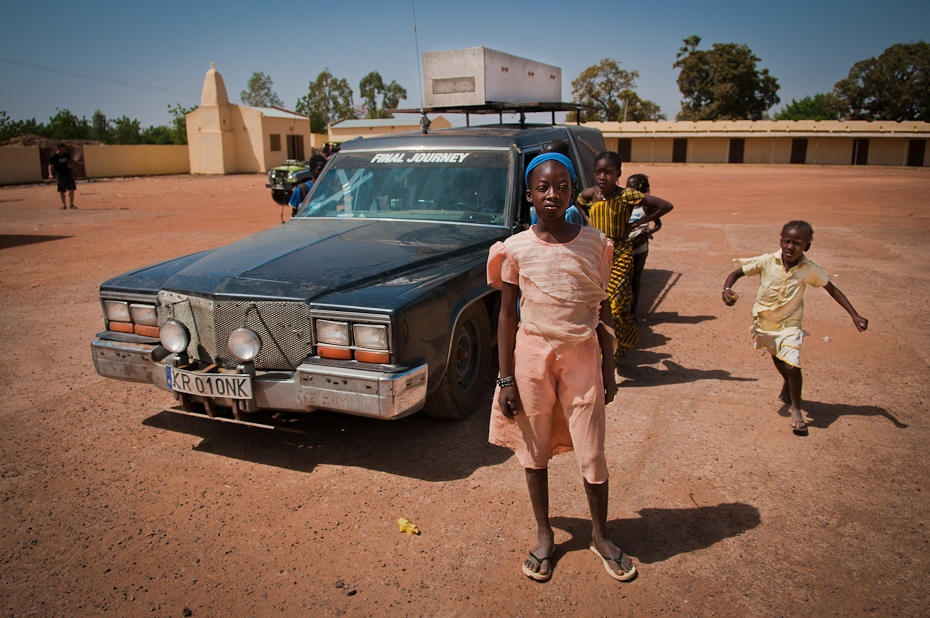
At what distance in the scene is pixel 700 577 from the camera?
292cm

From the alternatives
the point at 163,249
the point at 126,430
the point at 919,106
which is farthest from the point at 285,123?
the point at 919,106

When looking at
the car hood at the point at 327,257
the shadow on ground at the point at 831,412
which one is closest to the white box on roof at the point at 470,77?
the car hood at the point at 327,257

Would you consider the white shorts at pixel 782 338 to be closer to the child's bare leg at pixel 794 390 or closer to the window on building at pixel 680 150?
the child's bare leg at pixel 794 390

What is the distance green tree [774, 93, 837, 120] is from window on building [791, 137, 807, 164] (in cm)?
2324

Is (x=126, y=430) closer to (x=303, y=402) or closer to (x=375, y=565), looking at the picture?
(x=303, y=402)

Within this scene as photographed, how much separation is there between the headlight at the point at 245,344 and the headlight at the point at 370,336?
1.89ft

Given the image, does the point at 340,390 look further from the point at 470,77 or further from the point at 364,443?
the point at 470,77

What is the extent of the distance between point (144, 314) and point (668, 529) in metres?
3.20

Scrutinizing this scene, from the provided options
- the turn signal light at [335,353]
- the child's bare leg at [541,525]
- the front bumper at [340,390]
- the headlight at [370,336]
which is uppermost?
the headlight at [370,336]

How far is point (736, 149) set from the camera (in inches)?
2016

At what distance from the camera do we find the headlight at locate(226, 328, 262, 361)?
373 cm

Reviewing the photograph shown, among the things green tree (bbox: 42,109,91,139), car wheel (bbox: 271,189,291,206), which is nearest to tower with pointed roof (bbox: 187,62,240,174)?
green tree (bbox: 42,109,91,139)

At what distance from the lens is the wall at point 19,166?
30469mm

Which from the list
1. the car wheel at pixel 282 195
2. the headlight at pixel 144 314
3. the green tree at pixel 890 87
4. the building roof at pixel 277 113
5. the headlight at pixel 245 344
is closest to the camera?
the headlight at pixel 245 344
